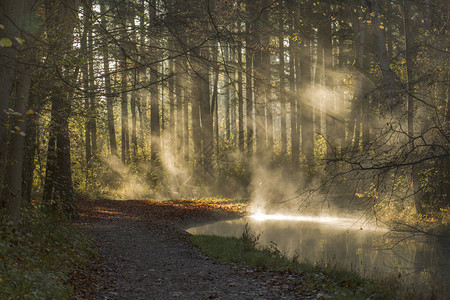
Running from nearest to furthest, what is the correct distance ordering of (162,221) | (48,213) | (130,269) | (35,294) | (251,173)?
(35,294) < (130,269) < (48,213) < (162,221) < (251,173)

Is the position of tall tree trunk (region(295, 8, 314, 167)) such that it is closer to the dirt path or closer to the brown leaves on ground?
the brown leaves on ground

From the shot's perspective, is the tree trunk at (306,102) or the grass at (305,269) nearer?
the grass at (305,269)

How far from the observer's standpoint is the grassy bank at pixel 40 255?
5434 millimetres

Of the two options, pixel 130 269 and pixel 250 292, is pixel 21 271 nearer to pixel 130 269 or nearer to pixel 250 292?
pixel 130 269

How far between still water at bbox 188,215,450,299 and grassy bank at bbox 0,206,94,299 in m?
5.16

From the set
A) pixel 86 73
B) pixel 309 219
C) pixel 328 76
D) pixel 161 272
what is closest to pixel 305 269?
pixel 161 272

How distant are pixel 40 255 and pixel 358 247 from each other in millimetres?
8954

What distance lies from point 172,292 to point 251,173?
18.6 meters

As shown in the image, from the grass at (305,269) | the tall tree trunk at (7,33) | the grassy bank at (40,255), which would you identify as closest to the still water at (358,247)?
the grass at (305,269)

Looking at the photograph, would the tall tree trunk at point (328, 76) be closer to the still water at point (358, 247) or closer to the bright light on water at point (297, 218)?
the bright light on water at point (297, 218)

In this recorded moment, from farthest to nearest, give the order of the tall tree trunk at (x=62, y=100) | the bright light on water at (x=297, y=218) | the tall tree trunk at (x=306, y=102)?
the tall tree trunk at (x=306, y=102)
the bright light on water at (x=297, y=218)
the tall tree trunk at (x=62, y=100)

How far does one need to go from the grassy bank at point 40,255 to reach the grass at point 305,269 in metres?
3.30

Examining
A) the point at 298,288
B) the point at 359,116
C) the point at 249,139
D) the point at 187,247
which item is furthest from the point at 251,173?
the point at 298,288

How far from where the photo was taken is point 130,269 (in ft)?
28.1
